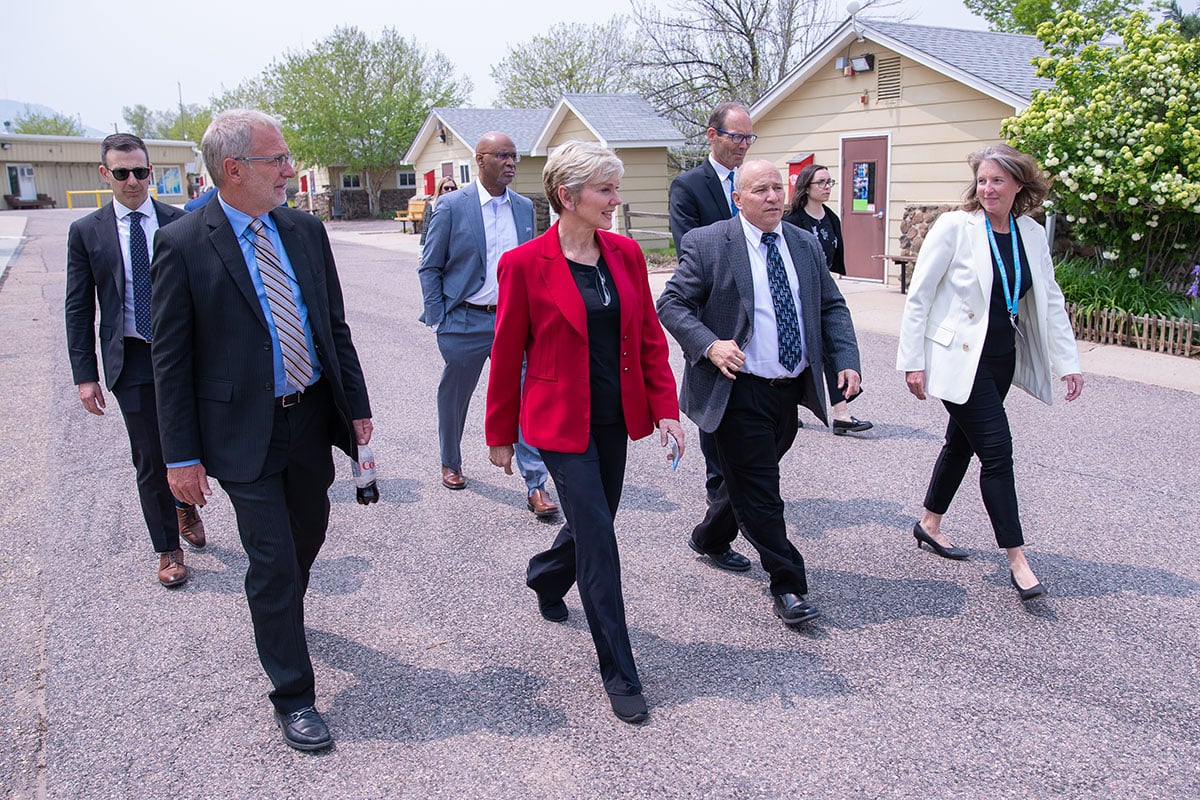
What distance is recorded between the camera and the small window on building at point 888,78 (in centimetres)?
1488

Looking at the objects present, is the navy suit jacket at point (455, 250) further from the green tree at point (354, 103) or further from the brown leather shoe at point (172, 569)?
the green tree at point (354, 103)

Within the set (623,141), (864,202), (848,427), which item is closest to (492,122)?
(623,141)

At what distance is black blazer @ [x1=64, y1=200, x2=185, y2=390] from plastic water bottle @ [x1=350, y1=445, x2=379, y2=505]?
165 centimetres

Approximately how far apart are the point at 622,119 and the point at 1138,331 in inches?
714

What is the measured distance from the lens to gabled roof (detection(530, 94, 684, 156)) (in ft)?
82.0

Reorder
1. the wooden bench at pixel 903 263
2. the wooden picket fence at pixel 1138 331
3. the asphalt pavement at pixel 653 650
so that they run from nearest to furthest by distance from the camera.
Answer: the asphalt pavement at pixel 653 650
the wooden picket fence at pixel 1138 331
the wooden bench at pixel 903 263

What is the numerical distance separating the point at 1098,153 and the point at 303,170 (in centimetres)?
5023

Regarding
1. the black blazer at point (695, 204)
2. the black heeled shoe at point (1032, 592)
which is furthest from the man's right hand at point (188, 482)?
the black heeled shoe at point (1032, 592)

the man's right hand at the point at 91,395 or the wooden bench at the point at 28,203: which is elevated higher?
the wooden bench at the point at 28,203

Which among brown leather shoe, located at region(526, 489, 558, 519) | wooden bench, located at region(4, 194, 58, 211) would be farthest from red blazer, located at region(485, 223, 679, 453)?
wooden bench, located at region(4, 194, 58, 211)

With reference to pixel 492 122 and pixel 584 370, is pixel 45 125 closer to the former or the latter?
pixel 492 122

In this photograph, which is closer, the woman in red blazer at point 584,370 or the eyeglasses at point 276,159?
the eyeglasses at point 276,159

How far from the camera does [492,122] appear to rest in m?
34.3

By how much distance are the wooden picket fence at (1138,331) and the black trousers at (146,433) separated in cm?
791
